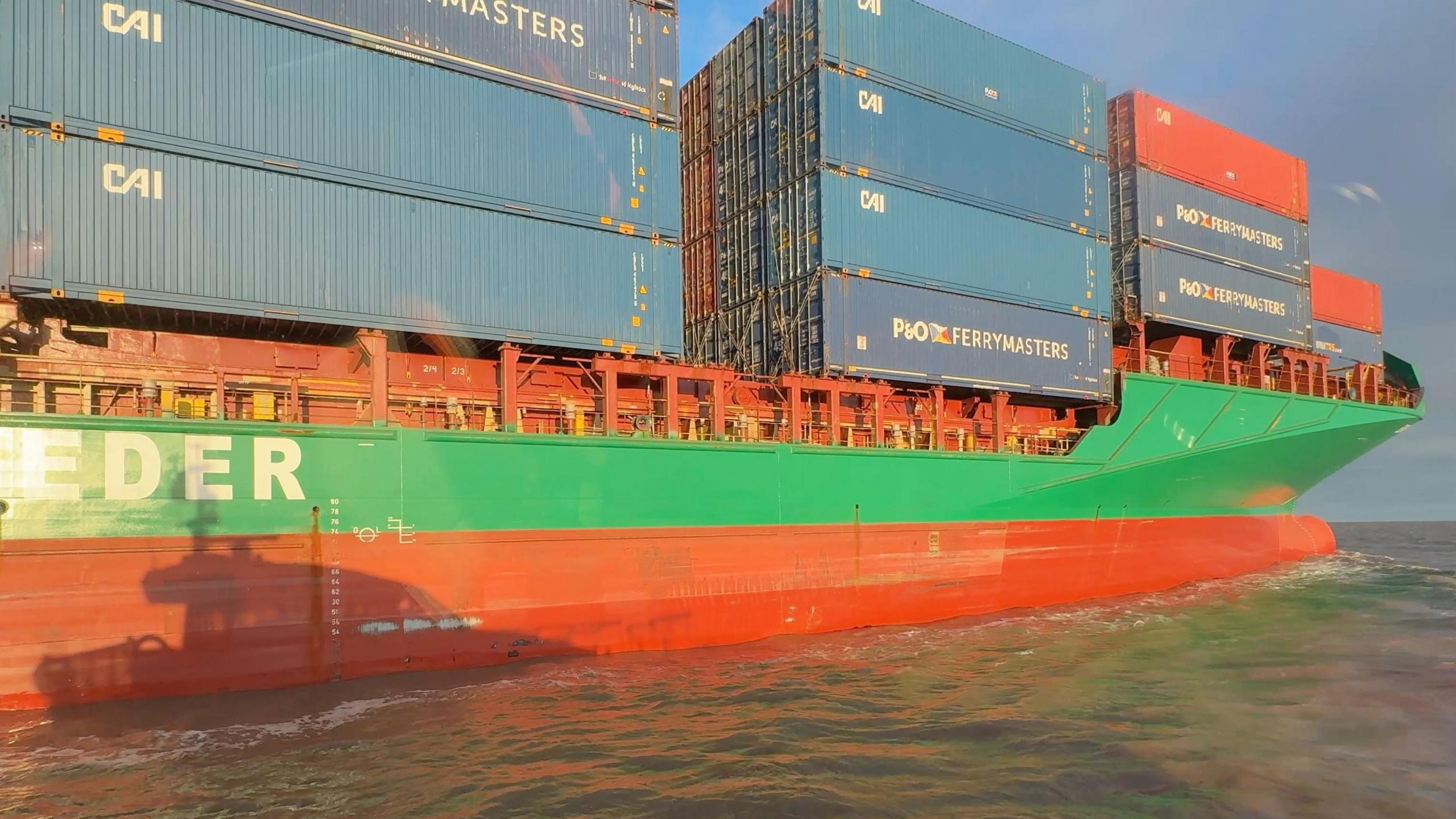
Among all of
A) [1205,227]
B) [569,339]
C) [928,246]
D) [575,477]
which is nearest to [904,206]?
[928,246]

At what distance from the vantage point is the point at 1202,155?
78.2ft

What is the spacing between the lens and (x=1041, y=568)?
19.3m

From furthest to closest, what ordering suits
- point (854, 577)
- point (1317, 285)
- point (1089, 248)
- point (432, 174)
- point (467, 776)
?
point (1317, 285)
point (1089, 248)
point (854, 577)
point (432, 174)
point (467, 776)

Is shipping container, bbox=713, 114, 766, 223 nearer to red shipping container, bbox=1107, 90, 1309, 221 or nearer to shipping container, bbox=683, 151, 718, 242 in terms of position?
shipping container, bbox=683, 151, 718, 242

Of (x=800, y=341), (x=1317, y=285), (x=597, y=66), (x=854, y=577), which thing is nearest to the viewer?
(x=597, y=66)

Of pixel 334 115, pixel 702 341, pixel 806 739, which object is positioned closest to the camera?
pixel 806 739

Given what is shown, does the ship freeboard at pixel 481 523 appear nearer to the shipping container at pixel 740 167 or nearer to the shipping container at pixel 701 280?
the shipping container at pixel 701 280

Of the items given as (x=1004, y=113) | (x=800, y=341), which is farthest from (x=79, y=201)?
(x=1004, y=113)

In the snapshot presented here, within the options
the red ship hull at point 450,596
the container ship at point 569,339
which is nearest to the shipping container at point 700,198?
the container ship at point 569,339

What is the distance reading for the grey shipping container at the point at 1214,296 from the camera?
2216cm

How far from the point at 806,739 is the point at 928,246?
12.5 metres

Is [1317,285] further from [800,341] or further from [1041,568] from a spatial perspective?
[800,341]

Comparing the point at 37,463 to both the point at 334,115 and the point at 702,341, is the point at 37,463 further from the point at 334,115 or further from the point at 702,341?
the point at 702,341

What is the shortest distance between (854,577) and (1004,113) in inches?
476
